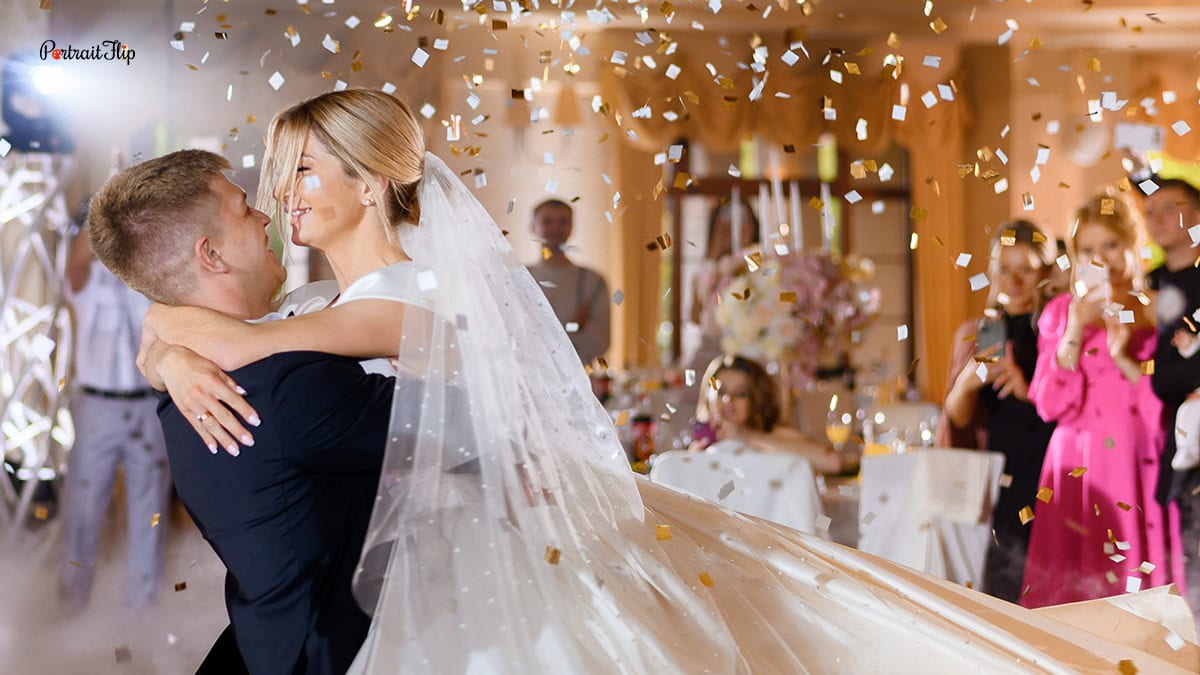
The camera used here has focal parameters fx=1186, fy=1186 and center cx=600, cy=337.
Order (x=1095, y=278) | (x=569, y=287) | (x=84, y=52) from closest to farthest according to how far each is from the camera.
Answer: (x=1095, y=278), (x=569, y=287), (x=84, y=52)

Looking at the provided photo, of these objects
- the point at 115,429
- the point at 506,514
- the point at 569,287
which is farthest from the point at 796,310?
the point at 506,514

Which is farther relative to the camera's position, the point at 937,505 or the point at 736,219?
the point at 736,219

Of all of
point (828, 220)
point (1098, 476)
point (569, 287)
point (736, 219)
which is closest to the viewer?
point (1098, 476)

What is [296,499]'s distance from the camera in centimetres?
138

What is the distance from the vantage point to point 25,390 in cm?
579

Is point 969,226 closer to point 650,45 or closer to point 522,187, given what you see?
point 650,45

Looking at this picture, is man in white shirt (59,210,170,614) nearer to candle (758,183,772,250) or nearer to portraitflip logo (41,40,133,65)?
portraitflip logo (41,40,133,65)

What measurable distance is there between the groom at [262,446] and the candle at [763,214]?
20.0 ft

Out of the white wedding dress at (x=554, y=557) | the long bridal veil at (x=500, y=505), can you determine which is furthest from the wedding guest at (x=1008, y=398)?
the long bridal veil at (x=500, y=505)

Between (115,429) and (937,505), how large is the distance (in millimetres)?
2775

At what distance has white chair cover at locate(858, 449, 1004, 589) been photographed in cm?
340

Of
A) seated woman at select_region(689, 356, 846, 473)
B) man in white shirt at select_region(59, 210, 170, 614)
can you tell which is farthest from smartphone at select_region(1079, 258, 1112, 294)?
man in white shirt at select_region(59, 210, 170, 614)

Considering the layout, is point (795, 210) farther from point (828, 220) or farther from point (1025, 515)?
point (1025, 515)

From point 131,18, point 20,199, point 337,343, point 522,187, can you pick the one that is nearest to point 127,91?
point 131,18
